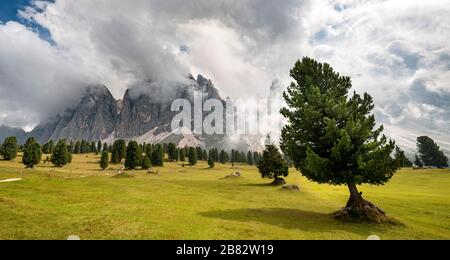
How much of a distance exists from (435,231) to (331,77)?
64.5 ft

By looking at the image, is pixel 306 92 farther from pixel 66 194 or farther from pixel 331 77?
→ pixel 66 194

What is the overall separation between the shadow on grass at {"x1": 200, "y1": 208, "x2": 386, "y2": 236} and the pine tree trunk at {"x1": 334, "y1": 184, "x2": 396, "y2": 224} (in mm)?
1361

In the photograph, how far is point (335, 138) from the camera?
31.8 metres

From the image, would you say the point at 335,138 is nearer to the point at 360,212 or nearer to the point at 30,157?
the point at 360,212

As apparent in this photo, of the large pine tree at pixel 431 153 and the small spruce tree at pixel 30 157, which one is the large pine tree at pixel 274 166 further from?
the large pine tree at pixel 431 153

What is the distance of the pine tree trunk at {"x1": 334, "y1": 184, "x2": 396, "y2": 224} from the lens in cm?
3051

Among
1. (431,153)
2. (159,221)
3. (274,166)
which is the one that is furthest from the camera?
(431,153)

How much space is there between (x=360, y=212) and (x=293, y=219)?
24.1ft

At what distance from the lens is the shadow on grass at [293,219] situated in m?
27.2

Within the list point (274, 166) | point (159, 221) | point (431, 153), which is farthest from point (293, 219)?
point (431, 153)

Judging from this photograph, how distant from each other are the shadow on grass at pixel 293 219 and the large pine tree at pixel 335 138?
2.47m

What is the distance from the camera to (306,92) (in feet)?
116
